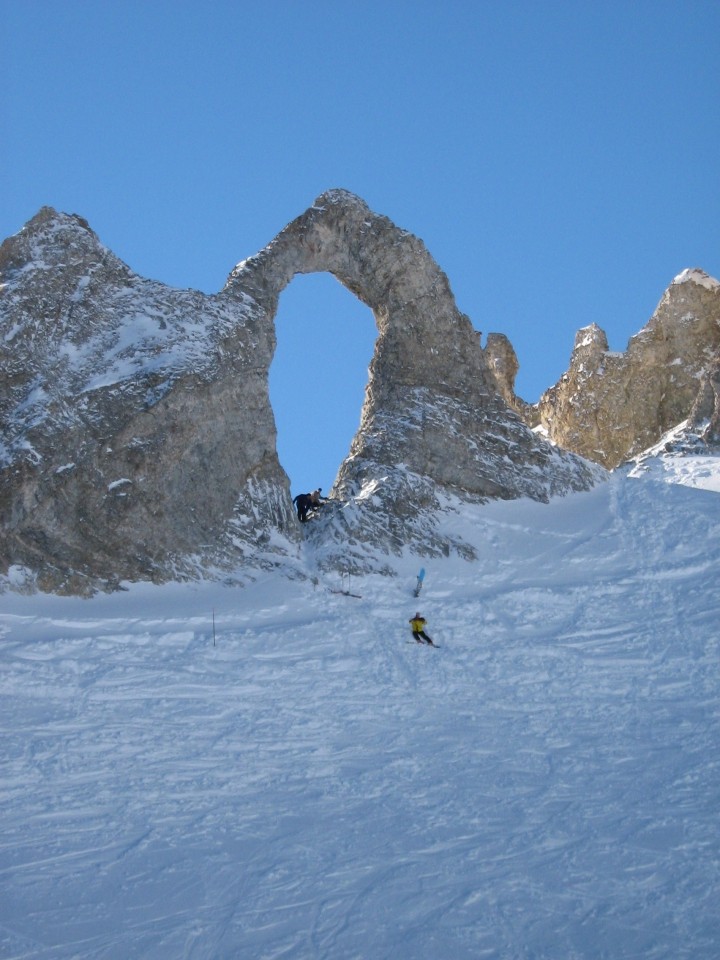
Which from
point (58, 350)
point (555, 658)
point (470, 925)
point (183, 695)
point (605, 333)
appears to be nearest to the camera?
point (470, 925)

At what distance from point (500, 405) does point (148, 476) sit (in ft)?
32.9

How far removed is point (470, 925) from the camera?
41.8ft

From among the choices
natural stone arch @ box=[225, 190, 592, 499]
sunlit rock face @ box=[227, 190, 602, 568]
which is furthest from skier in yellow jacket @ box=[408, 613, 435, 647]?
natural stone arch @ box=[225, 190, 592, 499]

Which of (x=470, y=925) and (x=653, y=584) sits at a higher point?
(x=653, y=584)

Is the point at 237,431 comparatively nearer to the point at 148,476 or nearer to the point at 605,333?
the point at 148,476

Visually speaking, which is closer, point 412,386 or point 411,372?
point 412,386

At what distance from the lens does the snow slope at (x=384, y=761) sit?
42.4 feet

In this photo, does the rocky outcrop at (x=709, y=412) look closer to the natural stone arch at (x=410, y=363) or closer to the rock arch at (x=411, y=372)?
the rock arch at (x=411, y=372)

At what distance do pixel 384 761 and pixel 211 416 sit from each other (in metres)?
12.1

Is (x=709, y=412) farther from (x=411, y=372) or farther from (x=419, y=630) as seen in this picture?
(x=419, y=630)

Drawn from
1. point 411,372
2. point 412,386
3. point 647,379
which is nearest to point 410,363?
point 411,372

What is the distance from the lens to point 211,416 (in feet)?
91.4

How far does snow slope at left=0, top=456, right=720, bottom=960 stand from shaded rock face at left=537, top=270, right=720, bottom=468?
942 cm

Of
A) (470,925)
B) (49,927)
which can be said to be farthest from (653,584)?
(49,927)
